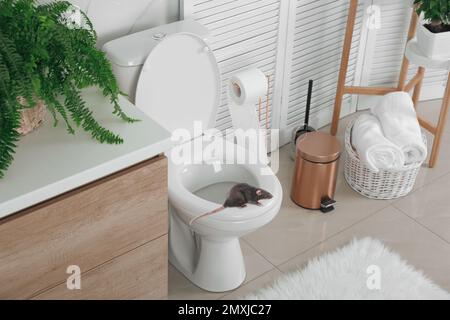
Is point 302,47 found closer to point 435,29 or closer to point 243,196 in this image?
point 435,29

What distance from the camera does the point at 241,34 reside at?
2.58 metres

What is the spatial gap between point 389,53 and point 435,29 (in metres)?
0.53

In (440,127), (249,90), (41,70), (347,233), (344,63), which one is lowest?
(347,233)

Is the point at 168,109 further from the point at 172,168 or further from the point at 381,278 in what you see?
the point at 381,278

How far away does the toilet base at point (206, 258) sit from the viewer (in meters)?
2.32

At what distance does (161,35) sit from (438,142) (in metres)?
1.42

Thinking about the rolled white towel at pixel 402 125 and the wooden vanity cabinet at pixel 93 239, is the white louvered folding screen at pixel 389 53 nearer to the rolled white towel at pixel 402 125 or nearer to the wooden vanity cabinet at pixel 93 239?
the rolled white towel at pixel 402 125

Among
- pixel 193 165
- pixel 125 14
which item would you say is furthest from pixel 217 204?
pixel 125 14

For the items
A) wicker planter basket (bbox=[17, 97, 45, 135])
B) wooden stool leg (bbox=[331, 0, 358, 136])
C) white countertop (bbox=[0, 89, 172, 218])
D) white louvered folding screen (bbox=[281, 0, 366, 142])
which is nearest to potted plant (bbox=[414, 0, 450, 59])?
wooden stool leg (bbox=[331, 0, 358, 136])

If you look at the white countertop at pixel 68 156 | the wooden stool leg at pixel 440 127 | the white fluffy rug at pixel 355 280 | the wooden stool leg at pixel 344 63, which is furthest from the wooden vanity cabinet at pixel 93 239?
the wooden stool leg at pixel 440 127

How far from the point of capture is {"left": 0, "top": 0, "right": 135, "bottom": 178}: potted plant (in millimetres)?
1613

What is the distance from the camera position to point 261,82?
2428mm

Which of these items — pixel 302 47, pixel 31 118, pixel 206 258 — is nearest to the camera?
pixel 31 118

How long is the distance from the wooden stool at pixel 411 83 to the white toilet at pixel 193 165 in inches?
32.2
